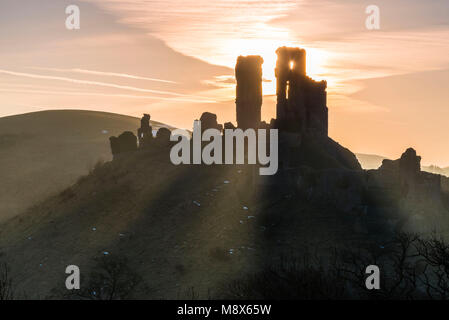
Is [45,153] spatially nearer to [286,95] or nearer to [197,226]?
[286,95]

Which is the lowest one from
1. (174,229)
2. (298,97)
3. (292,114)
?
(174,229)

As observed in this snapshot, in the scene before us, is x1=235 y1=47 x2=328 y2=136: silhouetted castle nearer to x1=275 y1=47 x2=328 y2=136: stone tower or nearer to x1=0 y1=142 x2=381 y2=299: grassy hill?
x1=275 y1=47 x2=328 y2=136: stone tower

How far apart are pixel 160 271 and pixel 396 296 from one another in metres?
20.9

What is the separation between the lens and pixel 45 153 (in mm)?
154625

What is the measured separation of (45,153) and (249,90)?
80.4 m

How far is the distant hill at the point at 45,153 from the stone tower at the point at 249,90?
134ft

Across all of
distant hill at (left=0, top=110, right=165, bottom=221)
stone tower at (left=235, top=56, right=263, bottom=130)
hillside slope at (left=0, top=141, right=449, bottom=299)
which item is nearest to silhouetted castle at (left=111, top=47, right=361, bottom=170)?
stone tower at (left=235, top=56, right=263, bottom=130)

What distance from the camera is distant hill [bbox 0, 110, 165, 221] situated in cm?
12274

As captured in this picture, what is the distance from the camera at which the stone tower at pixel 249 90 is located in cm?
8881

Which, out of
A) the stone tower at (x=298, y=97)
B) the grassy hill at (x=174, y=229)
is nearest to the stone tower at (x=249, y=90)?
the stone tower at (x=298, y=97)

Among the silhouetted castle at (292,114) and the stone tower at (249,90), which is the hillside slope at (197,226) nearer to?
the silhouetted castle at (292,114)

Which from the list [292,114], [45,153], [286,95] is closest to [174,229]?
[292,114]

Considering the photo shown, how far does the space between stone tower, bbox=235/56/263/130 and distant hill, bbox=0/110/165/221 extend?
134ft

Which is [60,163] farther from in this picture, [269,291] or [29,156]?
[269,291]
